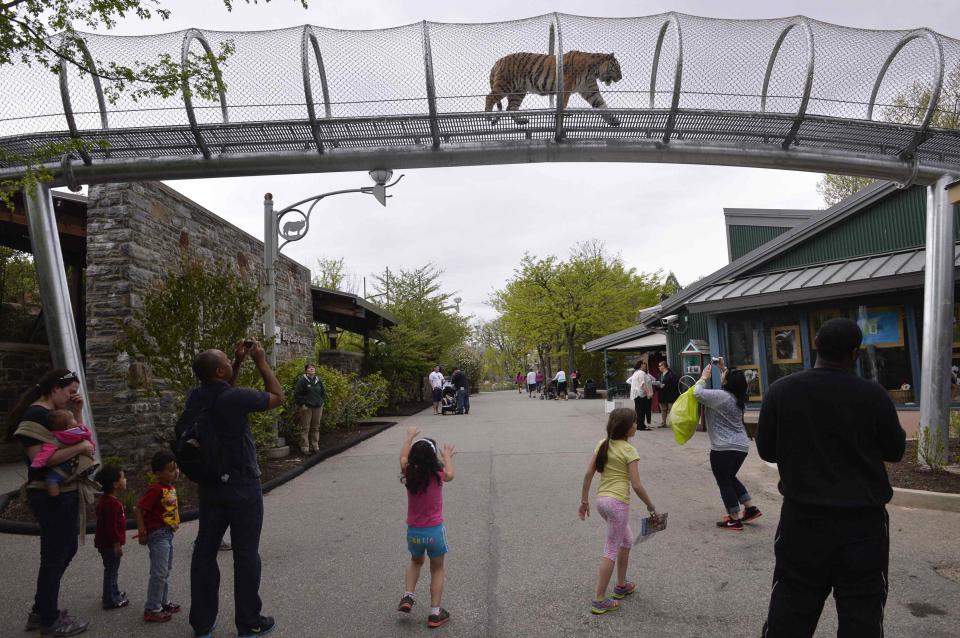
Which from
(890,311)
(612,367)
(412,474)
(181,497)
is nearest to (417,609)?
(412,474)

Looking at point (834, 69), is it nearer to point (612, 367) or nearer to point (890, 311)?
point (890, 311)

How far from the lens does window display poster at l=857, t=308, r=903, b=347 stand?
12508 millimetres

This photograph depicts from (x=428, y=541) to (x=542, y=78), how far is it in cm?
532

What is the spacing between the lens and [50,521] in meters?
4.01

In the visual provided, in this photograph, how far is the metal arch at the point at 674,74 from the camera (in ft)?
23.8

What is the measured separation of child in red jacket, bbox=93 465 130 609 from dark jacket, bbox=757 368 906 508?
13.5 ft

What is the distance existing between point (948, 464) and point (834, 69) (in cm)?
519

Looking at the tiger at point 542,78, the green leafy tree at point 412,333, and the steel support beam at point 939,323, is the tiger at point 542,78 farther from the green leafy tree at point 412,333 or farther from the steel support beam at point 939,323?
the green leafy tree at point 412,333

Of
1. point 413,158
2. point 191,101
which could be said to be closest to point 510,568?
point 413,158

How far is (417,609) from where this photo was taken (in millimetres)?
4340

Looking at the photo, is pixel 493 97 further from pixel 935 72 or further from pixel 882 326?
pixel 882 326

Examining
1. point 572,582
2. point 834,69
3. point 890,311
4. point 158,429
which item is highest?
point 834,69

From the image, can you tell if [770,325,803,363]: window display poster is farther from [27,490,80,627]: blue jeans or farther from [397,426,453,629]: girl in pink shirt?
[27,490,80,627]: blue jeans

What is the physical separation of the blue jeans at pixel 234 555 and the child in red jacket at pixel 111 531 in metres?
0.88
